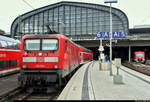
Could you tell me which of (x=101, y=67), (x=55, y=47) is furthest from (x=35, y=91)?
(x=101, y=67)

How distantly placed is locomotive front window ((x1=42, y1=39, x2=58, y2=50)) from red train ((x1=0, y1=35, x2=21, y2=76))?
17.4ft

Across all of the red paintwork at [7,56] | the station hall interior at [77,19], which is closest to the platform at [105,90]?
the red paintwork at [7,56]

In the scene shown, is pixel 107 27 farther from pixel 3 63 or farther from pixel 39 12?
pixel 3 63

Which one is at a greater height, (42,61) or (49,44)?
(49,44)

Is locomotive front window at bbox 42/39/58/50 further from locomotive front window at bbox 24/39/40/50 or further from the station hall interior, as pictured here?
the station hall interior

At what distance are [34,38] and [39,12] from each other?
51.5 m

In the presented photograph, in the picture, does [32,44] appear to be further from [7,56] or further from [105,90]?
[7,56]

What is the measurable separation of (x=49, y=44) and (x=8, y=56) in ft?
21.2

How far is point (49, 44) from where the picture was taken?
305 inches

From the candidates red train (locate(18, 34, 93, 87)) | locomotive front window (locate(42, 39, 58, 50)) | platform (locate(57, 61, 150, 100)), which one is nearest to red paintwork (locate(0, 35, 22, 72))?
red train (locate(18, 34, 93, 87))

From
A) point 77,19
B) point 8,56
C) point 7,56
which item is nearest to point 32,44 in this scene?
point 7,56

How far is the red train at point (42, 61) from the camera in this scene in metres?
7.43

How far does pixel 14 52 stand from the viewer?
44.5 ft

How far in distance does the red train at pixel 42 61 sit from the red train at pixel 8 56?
15.5ft
